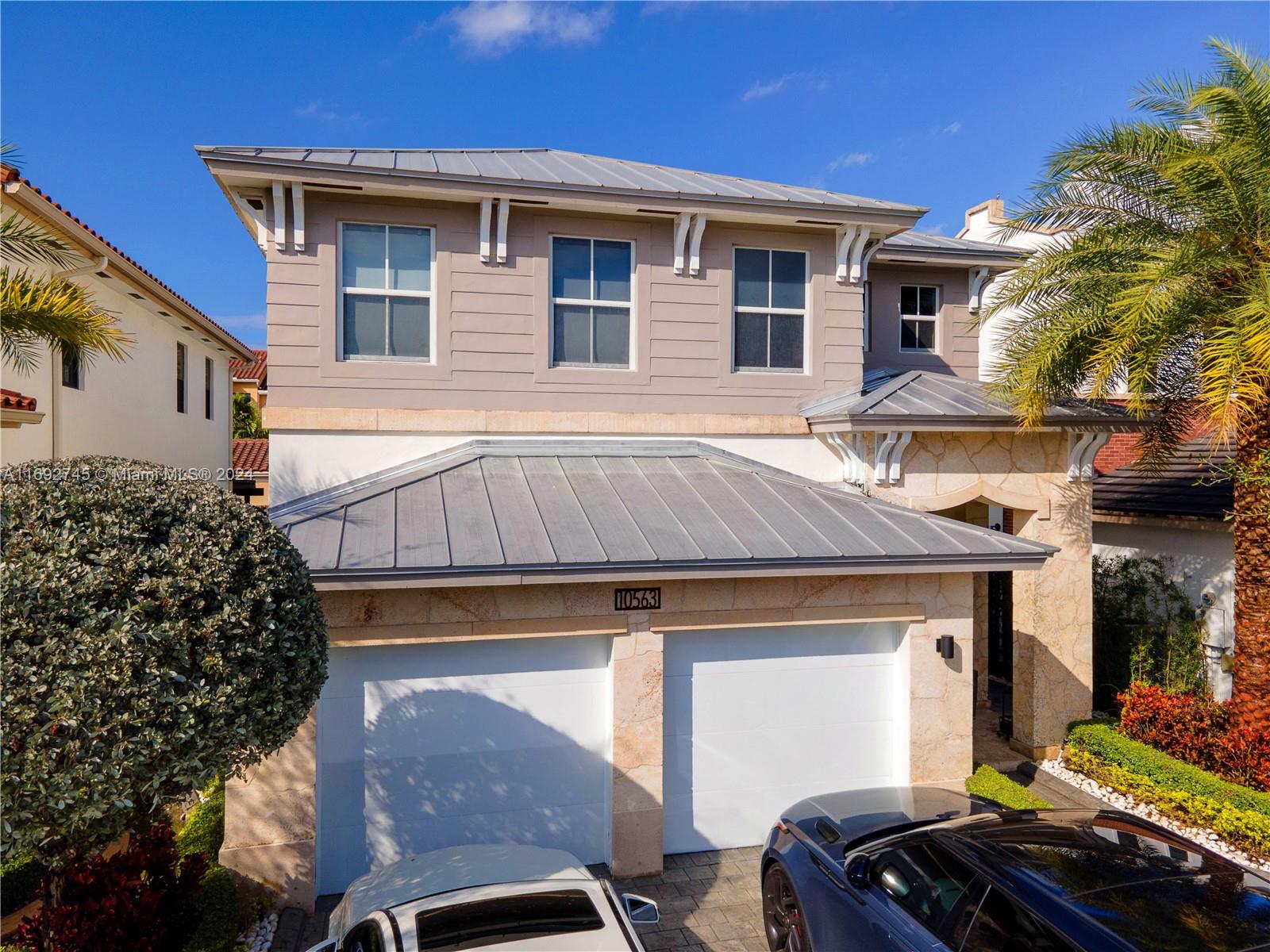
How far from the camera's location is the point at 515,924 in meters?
4.54

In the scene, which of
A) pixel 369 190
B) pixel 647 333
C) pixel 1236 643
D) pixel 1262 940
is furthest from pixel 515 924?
pixel 1236 643

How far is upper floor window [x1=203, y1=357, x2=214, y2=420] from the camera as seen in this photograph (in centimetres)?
2146

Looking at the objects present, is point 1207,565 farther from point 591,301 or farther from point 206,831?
point 206,831

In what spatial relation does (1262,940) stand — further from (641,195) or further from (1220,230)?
(641,195)

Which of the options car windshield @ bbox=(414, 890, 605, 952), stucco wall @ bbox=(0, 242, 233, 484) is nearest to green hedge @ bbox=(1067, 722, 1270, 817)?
car windshield @ bbox=(414, 890, 605, 952)

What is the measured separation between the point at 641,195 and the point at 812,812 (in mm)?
7089

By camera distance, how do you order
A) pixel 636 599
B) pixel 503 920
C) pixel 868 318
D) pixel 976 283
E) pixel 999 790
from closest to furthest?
pixel 503 920 → pixel 636 599 → pixel 999 790 → pixel 868 318 → pixel 976 283

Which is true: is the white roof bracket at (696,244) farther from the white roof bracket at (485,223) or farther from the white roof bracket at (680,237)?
the white roof bracket at (485,223)

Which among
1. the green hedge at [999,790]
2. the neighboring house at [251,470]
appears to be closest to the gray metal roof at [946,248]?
the green hedge at [999,790]

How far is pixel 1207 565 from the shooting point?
11.6m

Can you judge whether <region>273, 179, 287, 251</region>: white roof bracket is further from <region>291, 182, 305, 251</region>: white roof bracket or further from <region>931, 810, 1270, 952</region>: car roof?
<region>931, 810, 1270, 952</region>: car roof

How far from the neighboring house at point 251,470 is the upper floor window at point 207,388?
69.6 inches

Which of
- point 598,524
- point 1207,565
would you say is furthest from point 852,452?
point 1207,565

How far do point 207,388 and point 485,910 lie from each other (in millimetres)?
21180
